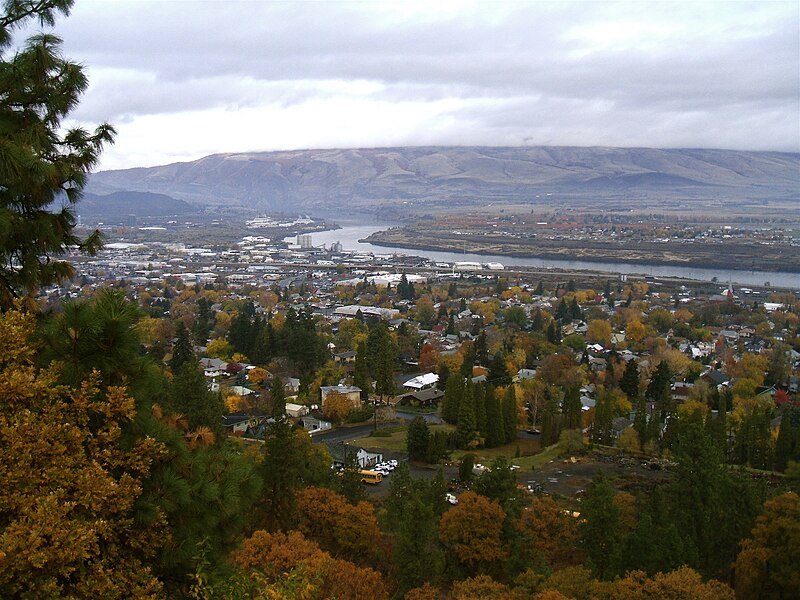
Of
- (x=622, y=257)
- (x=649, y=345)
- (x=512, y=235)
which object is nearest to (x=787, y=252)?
(x=622, y=257)

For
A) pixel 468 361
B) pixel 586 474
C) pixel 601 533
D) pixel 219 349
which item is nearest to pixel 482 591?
pixel 601 533

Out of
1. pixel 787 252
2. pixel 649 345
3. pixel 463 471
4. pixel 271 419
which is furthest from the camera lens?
pixel 787 252

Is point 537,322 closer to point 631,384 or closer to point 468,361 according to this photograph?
point 468,361

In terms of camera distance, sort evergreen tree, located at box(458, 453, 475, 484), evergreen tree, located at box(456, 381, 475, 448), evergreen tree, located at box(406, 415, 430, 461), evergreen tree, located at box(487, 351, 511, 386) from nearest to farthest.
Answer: evergreen tree, located at box(458, 453, 475, 484), evergreen tree, located at box(406, 415, 430, 461), evergreen tree, located at box(456, 381, 475, 448), evergreen tree, located at box(487, 351, 511, 386)

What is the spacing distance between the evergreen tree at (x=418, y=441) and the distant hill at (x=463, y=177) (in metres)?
107

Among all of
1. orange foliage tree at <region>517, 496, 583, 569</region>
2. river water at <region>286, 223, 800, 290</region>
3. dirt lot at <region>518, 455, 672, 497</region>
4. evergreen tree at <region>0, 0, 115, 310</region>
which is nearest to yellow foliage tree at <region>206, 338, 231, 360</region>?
dirt lot at <region>518, 455, 672, 497</region>

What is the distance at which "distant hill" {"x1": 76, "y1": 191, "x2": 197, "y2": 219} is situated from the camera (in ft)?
325

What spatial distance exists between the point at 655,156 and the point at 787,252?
4896 inches

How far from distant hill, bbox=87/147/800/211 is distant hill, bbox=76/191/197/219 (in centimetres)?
2260

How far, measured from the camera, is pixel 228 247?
62.6 meters

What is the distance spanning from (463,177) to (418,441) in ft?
485

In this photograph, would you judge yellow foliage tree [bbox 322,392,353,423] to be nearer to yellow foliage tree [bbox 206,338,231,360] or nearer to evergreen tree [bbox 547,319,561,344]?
yellow foliage tree [bbox 206,338,231,360]

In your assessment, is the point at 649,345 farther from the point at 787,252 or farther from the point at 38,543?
the point at 787,252

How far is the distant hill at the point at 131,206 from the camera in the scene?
325 feet
